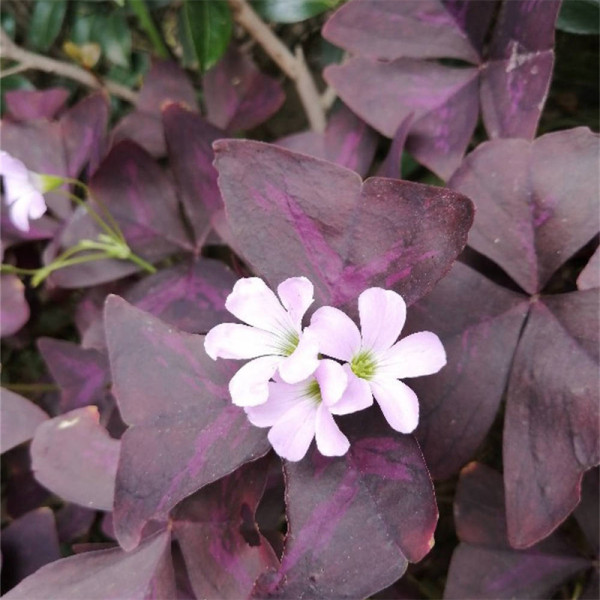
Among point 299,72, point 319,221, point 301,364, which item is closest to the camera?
point 301,364

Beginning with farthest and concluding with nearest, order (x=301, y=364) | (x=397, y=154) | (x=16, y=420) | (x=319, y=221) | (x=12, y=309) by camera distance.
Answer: (x=12, y=309), (x=16, y=420), (x=397, y=154), (x=319, y=221), (x=301, y=364)

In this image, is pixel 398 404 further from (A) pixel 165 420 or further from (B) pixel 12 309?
(B) pixel 12 309

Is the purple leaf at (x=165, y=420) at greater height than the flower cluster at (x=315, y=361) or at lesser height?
lesser

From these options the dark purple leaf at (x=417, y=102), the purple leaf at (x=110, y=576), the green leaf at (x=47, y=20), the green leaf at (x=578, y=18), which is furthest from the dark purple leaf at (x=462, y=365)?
the green leaf at (x=47, y=20)

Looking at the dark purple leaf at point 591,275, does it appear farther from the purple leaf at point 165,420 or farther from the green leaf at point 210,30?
the green leaf at point 210,30

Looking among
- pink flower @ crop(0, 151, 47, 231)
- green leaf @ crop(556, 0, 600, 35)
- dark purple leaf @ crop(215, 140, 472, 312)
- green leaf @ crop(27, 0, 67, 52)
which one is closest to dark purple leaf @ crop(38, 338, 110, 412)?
pink flower @ crop(0, 151, 47, 231)

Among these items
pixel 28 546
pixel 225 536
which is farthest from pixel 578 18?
pixel 28 546

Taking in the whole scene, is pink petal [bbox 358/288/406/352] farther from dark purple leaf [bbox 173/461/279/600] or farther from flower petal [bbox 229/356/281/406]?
dark purple leaf [bbox 173/461/279/600]
